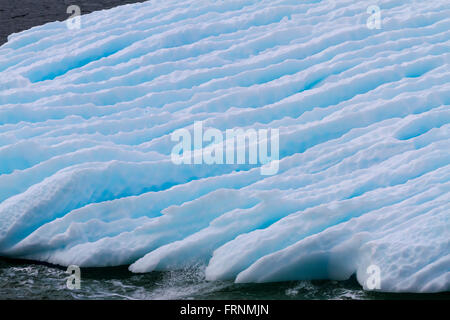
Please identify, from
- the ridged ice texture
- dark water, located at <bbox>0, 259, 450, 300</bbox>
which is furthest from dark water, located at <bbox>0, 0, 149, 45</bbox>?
dark water, located at <bbox>0, 259, 450, 300</bbox>

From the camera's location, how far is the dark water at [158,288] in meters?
3.60

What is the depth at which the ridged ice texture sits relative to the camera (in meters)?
3.81

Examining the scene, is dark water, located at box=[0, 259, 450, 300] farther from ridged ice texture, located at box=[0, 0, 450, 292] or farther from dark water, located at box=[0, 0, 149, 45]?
dark water, located at box=[0, 0, 149, 45]

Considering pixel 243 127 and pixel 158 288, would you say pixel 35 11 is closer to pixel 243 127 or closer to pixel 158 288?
pixel 243 127

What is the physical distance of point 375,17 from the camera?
626cm

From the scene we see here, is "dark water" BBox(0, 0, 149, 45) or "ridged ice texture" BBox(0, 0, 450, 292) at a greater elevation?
"dark water" BBox(0, 0, 149, 45)

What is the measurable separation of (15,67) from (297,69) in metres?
2.59

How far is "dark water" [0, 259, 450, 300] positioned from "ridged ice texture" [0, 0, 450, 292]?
0.06 meters

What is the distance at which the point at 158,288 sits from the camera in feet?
12.2

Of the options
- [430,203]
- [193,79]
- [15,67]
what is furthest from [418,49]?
[15,67]

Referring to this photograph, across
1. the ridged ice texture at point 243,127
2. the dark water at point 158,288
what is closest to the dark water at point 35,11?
the ridged ice texture at point 243,127
